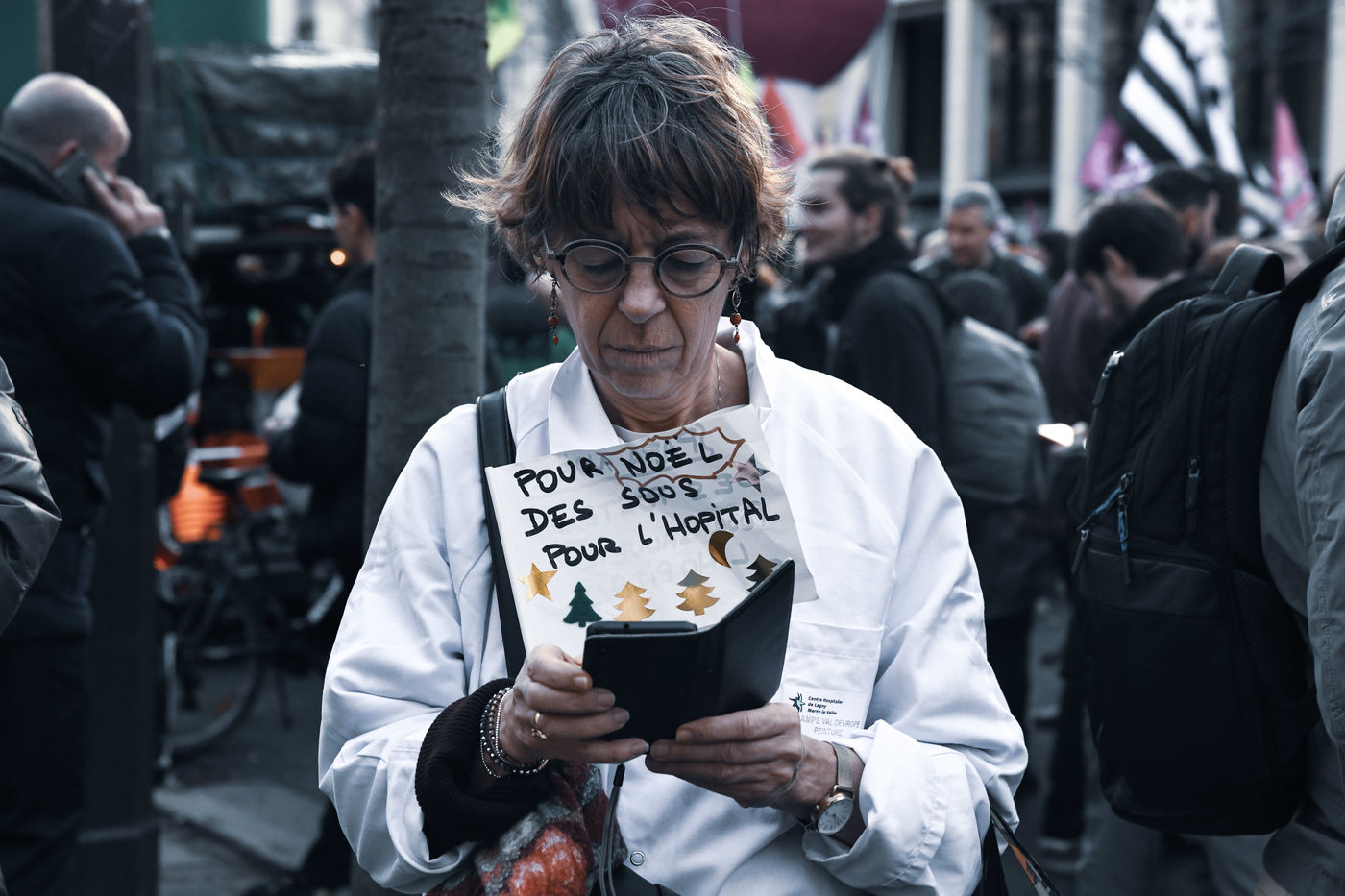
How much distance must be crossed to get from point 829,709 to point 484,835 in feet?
1.42

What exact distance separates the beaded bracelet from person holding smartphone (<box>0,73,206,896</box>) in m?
1.85

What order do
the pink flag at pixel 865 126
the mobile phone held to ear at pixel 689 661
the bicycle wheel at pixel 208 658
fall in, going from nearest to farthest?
the mobile phone held to ear at pixel 689 661
the bicycle wheel at pixel 208 658
the pink flag at pixel 865 126

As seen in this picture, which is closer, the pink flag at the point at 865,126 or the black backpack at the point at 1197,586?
the black backpack at the point at 1197,586

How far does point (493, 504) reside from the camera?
1618 mm

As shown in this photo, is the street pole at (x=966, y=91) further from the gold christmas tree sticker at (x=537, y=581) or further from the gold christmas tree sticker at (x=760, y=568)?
the gold christmas tree sticker at (x=537, y=581)

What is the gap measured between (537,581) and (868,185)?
347cm

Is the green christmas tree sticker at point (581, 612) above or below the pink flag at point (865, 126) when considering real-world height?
below

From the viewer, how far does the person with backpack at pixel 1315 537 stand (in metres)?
1.75

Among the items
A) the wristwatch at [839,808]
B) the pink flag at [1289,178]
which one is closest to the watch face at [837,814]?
the wristwatch at [839,808]

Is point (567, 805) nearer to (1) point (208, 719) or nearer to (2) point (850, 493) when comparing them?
(2) point (850, 493)

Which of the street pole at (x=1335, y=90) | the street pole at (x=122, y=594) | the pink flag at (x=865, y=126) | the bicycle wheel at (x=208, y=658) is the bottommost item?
the bicycle wheel at (x=208, y=658)

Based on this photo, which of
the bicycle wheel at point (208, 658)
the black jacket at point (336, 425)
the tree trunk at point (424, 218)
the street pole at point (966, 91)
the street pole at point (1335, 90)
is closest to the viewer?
the tree trunk at point (424, 218)

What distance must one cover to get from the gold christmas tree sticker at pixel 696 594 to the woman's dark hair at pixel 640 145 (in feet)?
1.49

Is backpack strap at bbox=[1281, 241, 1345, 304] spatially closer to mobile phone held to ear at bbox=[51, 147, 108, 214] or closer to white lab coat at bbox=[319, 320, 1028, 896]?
white lab coat at bbox=[319, 320, 1028, 896]
